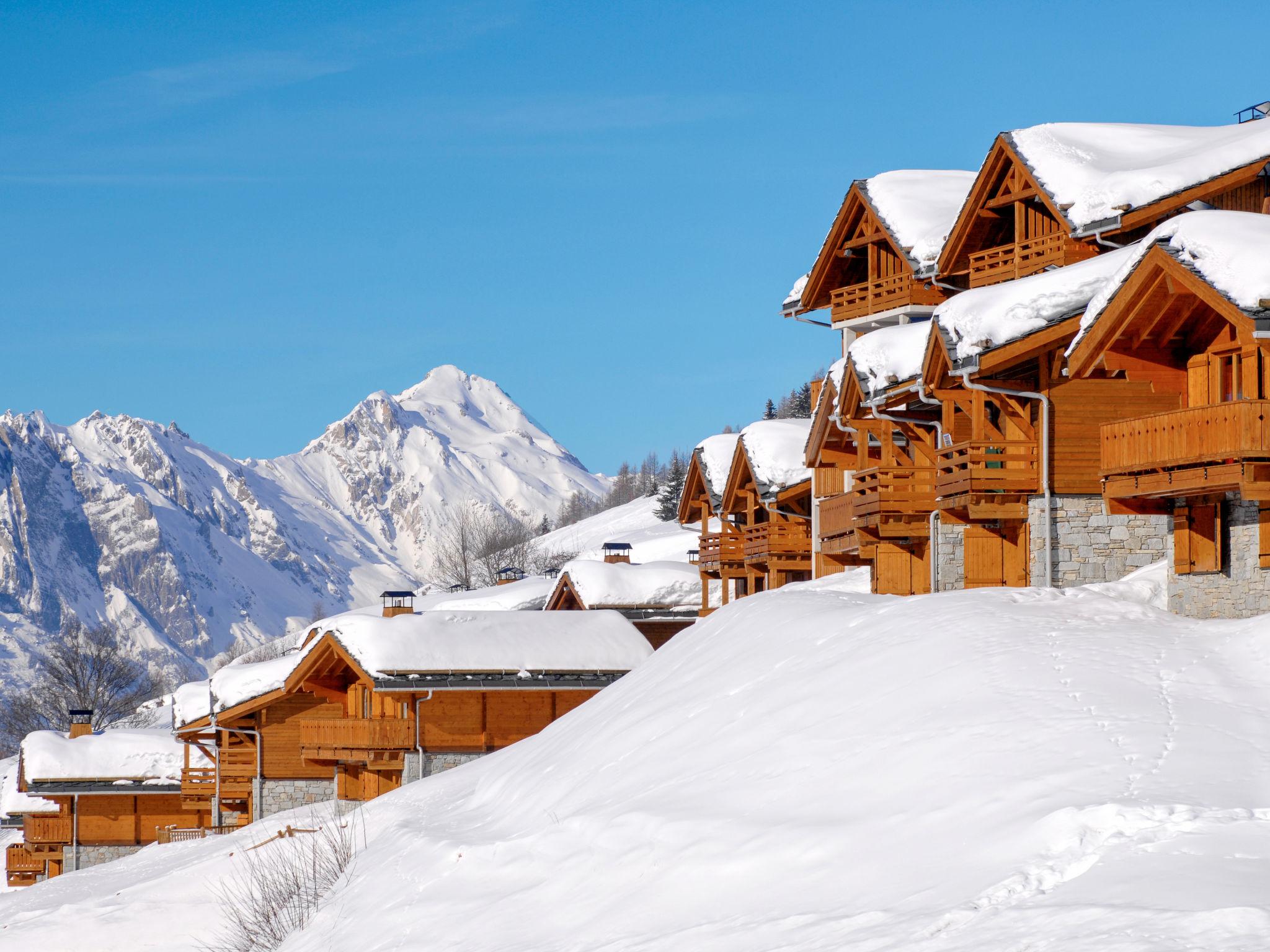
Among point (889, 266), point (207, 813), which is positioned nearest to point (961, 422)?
point (889, 266)

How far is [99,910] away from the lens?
2714 centimetres

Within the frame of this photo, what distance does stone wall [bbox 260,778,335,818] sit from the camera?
42.8 metres

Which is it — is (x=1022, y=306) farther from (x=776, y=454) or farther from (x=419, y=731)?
(x=419, y=731)

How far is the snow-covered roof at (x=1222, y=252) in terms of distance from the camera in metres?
19.4

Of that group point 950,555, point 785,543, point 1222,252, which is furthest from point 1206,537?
point 785,543

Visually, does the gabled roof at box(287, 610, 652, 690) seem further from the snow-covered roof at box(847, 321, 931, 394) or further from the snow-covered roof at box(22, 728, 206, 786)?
the snow-covered roof at box(22, 728, 206, 786)

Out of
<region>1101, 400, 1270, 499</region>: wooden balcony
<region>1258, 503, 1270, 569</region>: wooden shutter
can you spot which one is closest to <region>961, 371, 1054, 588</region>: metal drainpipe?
<region>1101, 400, 1270, 499</region>: wooden balcony

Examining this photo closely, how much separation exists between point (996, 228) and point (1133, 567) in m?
9.65

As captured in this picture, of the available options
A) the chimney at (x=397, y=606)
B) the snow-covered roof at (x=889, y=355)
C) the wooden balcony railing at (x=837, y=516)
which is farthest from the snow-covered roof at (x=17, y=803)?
the snow-covered roof at (x=889, y=355)

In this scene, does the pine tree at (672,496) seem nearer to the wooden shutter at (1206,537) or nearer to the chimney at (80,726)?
the chimney at (80,726)

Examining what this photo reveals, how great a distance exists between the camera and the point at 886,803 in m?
13.9

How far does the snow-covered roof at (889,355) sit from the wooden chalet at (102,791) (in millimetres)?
28346

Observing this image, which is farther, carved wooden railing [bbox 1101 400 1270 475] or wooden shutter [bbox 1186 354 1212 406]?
wooden shutter [bbox 1186 354 1212 406]

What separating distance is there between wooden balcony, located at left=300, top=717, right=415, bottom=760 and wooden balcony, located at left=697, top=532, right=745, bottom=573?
10.5 metres
